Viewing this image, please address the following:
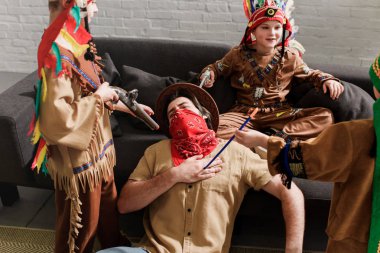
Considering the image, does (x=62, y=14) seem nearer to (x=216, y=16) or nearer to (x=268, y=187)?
(x=268, y=187)

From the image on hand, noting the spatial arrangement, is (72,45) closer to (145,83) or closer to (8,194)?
(145,83)

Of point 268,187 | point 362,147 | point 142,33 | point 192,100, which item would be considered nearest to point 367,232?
point 362,147

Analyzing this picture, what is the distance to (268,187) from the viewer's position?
2020 mm

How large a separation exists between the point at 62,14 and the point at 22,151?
1.06 metres

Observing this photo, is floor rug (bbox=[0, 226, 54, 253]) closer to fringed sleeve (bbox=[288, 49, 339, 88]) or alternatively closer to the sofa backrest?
the sofa backrest

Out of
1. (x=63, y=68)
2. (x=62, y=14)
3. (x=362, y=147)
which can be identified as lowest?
(x=362, y=147)

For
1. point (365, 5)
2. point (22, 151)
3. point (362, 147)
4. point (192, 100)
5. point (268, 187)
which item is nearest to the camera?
point (362, 147)

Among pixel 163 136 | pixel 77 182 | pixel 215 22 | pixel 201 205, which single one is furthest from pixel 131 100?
pixel 215 22

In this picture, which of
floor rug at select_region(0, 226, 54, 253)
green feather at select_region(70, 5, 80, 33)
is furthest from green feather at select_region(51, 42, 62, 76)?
floor rug at select_region(0, 226, 54, 253)

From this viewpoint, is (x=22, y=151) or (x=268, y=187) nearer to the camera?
(x=268, y=187)

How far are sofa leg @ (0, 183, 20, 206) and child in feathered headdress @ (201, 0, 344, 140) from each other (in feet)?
4.11

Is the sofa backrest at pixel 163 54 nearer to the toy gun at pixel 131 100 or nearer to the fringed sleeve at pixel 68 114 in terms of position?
the toy gun at pixel 131 100

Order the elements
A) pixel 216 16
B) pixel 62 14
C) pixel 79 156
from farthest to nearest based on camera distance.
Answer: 1. pixel 216 16
2. pixel 79 156
3. pixel 62 14

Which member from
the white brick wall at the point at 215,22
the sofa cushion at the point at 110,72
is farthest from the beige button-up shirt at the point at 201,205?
the white brick wall at the point at 215,22
